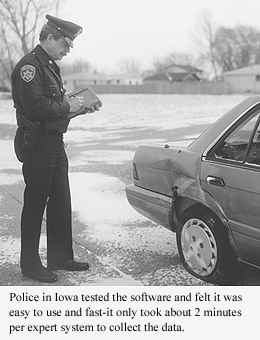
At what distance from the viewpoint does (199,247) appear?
404cm

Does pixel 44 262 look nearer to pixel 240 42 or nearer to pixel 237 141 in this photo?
pixel 237 141

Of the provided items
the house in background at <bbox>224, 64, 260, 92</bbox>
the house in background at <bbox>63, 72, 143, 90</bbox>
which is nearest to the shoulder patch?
the house in background at <bbox>224, 64, 260, 92</bbox>

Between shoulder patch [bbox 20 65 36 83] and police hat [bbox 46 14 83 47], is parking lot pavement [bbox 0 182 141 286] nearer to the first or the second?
shoulder patch [bbox 20 65 36 83]

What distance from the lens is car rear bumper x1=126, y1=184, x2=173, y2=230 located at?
438 cm

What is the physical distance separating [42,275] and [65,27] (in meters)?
1.84

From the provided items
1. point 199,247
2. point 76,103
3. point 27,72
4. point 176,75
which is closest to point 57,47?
point 27,72

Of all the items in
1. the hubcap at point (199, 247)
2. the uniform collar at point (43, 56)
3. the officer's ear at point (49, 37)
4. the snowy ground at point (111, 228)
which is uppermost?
the officer's ear at point (49, 37)

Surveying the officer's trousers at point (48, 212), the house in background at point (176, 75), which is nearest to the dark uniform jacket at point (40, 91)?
the officer's trousers at point (48, 212)

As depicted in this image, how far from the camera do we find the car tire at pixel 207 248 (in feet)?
12.7

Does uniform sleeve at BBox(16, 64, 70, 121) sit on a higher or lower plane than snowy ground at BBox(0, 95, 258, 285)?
higher

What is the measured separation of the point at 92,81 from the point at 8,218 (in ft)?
332

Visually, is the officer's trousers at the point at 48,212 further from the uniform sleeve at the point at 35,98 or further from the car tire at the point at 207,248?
the car tire at the point at 207,248

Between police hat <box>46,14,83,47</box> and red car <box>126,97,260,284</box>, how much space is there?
1236 mm

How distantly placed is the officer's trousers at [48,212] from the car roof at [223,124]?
3.46 ft
